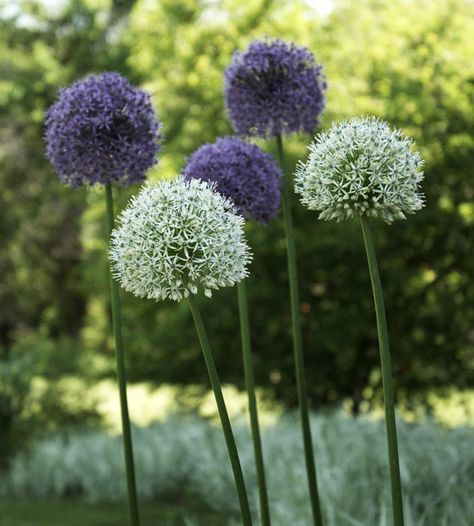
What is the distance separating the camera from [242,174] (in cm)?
372

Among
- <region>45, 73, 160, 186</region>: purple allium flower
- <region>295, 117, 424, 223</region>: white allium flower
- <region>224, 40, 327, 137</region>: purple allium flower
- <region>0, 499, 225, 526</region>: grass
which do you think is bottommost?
<region>0, 499, 225, 526</region>: grass

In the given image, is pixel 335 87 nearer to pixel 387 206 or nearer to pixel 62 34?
pixel 387 206

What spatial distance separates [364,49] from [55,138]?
819 cm

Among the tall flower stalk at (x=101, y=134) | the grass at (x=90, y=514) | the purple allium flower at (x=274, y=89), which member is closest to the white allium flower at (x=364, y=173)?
the tall flower stalk at (x=101, y=134)

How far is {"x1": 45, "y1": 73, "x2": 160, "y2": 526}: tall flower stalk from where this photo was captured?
141 inches

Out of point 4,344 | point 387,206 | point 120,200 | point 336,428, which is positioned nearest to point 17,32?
point 4,344

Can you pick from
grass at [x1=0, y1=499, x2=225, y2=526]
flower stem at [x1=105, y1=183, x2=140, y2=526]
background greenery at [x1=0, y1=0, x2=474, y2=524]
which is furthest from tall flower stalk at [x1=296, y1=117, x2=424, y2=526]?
background greenery at [x1=0, y1=0, x2=474, y2=524]

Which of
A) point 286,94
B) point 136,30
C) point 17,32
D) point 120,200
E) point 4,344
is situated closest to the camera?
point 286,94

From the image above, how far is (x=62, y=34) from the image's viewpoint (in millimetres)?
24047

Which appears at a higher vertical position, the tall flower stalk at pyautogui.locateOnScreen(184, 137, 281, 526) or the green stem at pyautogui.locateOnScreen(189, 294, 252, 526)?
the tall flower stalk at pyautogui.locateOnScreen(184, 137, 281, 526)

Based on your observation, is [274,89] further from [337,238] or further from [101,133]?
[337,238]

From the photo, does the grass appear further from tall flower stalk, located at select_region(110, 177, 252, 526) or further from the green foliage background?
tall flower stalk, located at select_region(110, 177, 252, 526)

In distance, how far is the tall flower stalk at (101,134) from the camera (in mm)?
3578

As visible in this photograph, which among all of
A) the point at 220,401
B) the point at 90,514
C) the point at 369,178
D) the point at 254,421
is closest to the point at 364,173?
the point at 369,178
